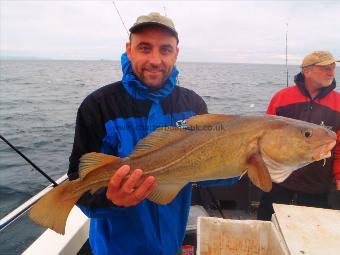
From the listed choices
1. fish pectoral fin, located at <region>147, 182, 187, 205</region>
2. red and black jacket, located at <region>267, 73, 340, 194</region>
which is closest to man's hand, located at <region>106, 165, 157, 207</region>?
fish pectoral fin, located at <region>147, 182, 187, 205</region>

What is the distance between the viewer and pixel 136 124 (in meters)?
2.94

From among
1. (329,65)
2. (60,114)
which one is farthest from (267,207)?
(60,114)

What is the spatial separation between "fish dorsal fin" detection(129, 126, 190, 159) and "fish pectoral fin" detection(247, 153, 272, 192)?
1.89ft

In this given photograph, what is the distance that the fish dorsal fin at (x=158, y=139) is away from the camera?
2658 millimetres

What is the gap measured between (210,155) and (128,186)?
0.69m

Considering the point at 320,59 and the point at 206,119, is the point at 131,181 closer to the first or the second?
the point at 206,119

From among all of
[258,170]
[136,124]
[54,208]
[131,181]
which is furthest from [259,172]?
[54,208]

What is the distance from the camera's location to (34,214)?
2.51 m

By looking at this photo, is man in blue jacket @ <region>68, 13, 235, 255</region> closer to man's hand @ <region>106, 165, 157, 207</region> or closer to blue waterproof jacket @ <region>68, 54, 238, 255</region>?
blue waterproof jacket @ <region>68, 54, 238, 255</region>

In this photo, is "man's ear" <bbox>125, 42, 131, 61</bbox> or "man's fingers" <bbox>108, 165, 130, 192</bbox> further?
"man's ear" <bbox>125, 42, 131, 61</bbox>

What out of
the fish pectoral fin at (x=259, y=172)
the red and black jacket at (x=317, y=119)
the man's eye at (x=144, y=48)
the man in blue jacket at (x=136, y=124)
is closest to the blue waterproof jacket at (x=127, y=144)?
the man in blue jacket at (x=136, y=124)

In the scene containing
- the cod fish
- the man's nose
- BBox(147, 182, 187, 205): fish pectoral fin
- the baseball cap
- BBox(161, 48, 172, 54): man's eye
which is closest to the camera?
the cod fish

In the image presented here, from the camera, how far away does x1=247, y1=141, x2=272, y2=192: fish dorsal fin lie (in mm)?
2635

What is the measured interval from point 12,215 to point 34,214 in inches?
49.9
